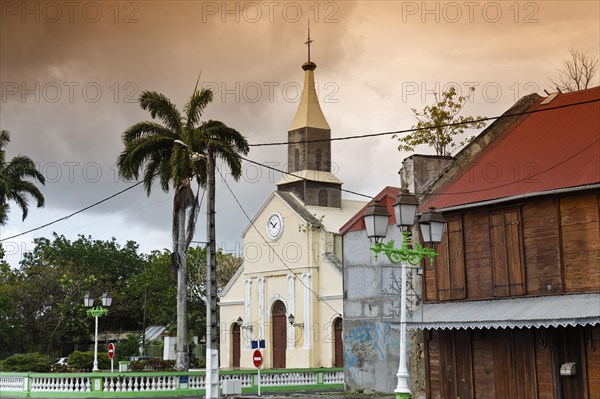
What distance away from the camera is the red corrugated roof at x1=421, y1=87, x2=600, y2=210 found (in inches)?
874

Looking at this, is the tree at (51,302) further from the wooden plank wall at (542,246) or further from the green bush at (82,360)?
the wooden plank wall at (542,246)

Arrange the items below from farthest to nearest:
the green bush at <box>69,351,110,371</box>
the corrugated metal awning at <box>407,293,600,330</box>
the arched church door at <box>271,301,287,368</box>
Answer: the arched church door at <box>271,301,287,368</box>
the green bush at <box>69,351,110,371</box>
the corrugated metal awning at <box>407,293,600,330</box>

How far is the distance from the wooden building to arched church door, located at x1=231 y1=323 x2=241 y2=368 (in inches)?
1282

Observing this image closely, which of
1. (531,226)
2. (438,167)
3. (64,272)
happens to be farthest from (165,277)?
(531,226)

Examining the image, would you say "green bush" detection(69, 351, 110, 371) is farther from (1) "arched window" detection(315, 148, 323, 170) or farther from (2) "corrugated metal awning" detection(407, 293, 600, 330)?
(2) "corrugated metal awning" detection(407, 293, 600, 330)

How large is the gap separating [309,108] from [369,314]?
30366mm

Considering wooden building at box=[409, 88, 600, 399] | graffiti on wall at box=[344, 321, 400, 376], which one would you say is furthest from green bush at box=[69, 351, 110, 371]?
wooden building at box=[409, 88, 600, 399]

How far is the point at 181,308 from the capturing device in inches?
1406

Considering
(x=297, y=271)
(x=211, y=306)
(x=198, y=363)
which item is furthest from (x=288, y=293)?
(x=211, y=306)

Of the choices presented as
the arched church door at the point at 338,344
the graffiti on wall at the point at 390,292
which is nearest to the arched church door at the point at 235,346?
the arched church door at the point at 338,344

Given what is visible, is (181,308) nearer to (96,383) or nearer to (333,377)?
(96,383)

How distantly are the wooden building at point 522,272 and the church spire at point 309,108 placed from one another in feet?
111

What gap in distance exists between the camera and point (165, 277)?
6769 cm

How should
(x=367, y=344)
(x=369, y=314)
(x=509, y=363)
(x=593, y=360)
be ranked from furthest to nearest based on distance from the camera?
(x=369, y=314) < (x=367, y=344) < (x=509, y=363) < (x=593, y=360)
